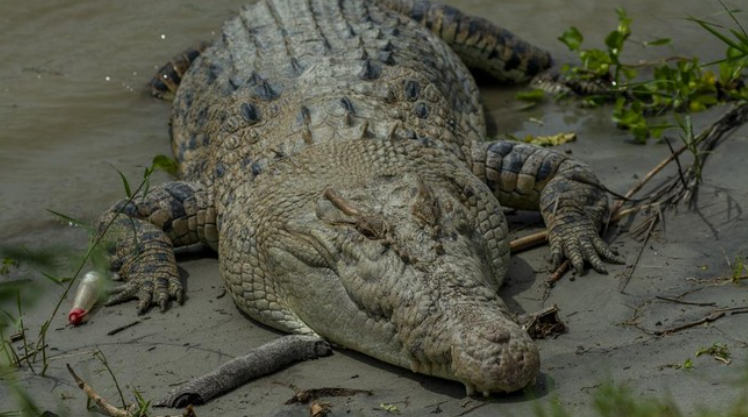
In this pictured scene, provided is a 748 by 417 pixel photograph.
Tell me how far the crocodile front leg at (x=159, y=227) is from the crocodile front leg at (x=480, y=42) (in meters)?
2.78

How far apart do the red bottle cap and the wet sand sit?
0.05 meters

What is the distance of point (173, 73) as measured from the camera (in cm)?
820

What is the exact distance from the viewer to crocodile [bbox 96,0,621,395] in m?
4.23

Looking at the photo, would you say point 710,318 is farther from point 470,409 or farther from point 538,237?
point 538,237

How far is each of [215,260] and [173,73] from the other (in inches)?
103

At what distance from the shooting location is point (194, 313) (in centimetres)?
527

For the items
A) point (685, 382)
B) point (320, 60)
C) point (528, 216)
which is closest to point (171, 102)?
point (320, 60)

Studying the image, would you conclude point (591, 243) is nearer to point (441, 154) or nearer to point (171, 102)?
point (441, 154)

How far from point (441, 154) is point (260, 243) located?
3.36 ft

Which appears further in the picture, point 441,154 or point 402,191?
point 441,154

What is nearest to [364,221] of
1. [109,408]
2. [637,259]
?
[109,408]

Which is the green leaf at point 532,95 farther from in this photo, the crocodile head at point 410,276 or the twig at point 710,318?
the twig at point 710,318

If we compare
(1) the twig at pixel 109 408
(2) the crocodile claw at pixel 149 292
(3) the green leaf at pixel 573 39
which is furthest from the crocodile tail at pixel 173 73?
(1) the twig at pixel 109 408

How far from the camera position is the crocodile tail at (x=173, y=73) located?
8148 millimetres
